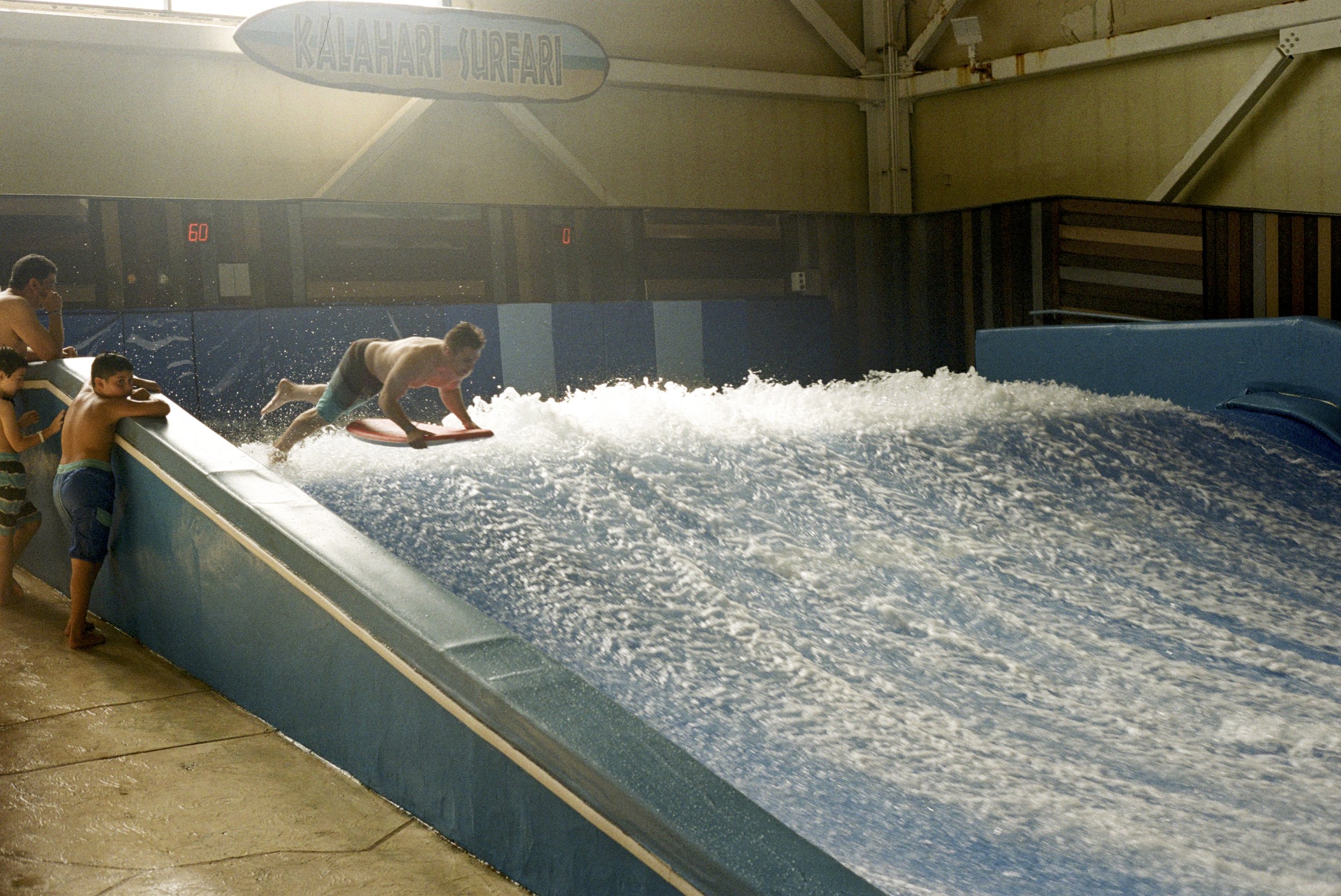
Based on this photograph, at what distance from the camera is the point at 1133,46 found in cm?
823

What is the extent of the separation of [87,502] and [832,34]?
8076 mm

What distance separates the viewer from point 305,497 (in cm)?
257

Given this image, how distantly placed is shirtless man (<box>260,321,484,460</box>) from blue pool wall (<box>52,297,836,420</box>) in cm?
161

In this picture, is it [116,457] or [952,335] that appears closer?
[116,457]

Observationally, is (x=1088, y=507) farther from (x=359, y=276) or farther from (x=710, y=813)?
(x=359, y=276)

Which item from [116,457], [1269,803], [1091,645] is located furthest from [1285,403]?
[116,457]

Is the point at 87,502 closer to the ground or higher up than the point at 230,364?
closer to the ground

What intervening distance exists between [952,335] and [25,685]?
23.1ft

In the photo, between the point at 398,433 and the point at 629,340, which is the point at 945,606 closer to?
the point at 398,433

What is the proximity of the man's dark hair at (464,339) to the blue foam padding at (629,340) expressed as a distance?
3.26m

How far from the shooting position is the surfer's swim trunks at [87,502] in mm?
2855

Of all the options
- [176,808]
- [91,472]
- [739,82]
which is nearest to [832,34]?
[739,82]

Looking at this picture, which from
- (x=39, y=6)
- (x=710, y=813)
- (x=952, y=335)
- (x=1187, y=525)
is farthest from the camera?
(x=952, y=335)

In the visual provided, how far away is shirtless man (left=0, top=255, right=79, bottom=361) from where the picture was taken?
3434mm
